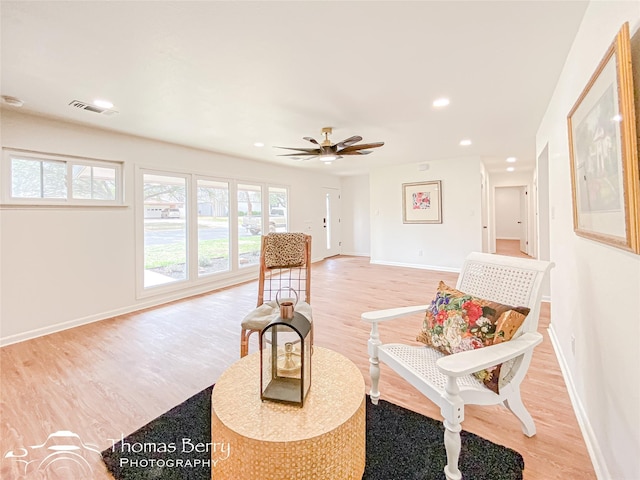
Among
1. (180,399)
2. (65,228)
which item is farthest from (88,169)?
(180,399)

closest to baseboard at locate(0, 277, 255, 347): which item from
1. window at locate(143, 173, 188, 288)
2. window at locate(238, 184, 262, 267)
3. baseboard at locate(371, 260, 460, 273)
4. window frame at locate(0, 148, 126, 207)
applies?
window at locate(143, 173, 188, 288)

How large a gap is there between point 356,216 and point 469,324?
702cm

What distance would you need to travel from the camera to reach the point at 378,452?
144 cm

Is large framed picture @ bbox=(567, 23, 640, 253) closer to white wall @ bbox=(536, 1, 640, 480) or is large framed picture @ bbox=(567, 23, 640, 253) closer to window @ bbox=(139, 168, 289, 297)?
white wall @ bbox=(536, 1, 640, 480)

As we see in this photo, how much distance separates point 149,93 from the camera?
8.41 ft

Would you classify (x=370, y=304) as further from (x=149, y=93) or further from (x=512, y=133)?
(x=149, y=93)

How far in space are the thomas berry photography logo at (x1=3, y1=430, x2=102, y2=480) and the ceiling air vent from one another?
2.77 m

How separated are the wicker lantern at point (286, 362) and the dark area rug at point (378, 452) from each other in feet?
1.89

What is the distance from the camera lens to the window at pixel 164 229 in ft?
13.3

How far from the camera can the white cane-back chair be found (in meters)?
1.21

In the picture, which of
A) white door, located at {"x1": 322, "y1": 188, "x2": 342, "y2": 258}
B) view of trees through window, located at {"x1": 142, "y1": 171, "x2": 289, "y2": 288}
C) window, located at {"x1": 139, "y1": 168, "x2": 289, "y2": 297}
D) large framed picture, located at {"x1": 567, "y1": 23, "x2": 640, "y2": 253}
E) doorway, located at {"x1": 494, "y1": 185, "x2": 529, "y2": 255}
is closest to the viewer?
large framed picture, located at {"x1": 567, "y1": 23, "x2": 640, "y2": 253}

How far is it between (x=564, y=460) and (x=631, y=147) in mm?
1474

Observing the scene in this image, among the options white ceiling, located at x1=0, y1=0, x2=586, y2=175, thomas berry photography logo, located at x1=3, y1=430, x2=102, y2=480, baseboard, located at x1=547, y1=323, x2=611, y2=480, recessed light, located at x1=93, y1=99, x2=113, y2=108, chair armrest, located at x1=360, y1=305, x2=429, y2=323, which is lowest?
thomas berry photography logo, located at x1=3, y1=430, x2=102, y2=480

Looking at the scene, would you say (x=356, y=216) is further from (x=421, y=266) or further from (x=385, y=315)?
(x=385, y=315)
